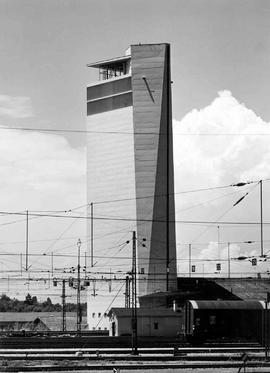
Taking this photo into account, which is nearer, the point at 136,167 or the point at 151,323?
the point at 151,323

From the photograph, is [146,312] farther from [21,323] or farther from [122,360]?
[21,323]

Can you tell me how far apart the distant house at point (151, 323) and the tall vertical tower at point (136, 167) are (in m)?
36.5

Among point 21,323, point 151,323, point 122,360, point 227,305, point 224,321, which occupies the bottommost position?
point 21,323

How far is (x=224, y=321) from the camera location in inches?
2522

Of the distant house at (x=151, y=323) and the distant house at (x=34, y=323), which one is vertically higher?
the distant house at (x=151, y=323)

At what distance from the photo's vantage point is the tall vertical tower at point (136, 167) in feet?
379

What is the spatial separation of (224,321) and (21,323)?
85.8 metres

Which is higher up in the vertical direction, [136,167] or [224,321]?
[136,167]

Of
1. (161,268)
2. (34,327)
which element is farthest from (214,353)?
(34,327)

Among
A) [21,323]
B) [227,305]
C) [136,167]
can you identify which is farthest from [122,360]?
[21,323]

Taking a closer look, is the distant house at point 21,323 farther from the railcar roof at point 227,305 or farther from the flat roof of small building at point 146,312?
the railcar roof at point 227,305

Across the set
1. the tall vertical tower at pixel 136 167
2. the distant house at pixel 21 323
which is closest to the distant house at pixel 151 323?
the tall vertical tower at pixel 136 167

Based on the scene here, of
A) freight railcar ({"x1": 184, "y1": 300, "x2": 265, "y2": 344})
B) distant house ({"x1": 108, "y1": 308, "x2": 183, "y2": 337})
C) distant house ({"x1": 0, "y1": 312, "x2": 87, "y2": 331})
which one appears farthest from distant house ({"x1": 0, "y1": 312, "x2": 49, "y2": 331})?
freight railcar ({"x1": 184, "y1": 300, "x2": 265, "y2": 344})

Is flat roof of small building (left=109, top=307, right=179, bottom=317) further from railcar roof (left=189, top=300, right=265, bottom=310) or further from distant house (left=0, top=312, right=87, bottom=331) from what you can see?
distant house (left=0, top=312, right=87, bottom=331)
